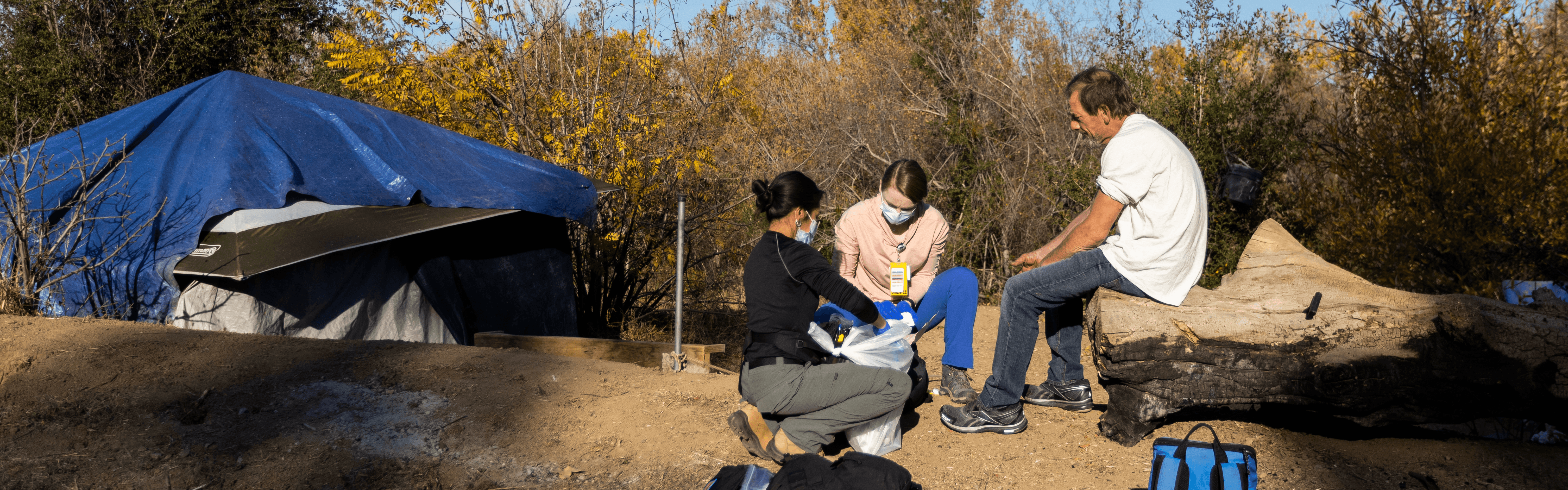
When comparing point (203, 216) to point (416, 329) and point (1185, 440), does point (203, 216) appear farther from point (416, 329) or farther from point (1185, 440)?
point (1185, 440)

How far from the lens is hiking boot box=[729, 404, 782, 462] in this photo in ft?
11.2

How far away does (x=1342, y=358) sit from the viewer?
10.7 feet

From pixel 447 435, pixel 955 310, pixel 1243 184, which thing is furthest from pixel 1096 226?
pixel 1243 184

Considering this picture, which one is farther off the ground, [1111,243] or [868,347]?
[1111,243]

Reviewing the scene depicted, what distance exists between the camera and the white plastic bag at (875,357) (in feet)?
11.0

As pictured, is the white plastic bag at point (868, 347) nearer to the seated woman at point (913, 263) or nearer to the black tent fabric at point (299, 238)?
the seated woman at point (913, 263)

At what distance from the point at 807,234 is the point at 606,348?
7.60 ft

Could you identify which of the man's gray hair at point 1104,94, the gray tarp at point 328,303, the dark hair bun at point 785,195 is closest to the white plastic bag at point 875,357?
the dark hair bun at point 785,195

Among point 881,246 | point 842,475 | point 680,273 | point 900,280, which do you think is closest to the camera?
point 842,475

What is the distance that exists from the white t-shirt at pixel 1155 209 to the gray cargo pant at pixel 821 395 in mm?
1021

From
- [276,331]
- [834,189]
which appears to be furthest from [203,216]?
[834,189]

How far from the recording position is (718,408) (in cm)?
404

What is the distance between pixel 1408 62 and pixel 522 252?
7.15 m

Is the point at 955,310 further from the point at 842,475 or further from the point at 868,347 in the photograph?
the point at 842,475
